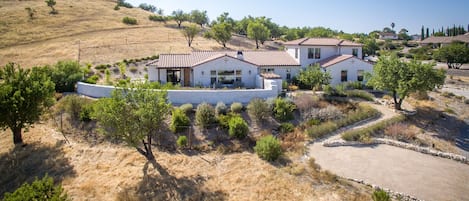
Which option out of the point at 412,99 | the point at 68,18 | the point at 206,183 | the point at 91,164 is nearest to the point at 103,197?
the point at 91,164

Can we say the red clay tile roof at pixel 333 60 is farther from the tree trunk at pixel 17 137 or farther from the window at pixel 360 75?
the tree trunk at pixel 17 137

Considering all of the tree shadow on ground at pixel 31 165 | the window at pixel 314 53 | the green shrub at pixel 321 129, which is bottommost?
the tree shadow on ground at pixel 31 165

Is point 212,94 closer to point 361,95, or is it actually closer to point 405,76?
point 361,95

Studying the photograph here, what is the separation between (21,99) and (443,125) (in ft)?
106

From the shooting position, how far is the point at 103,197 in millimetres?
15852

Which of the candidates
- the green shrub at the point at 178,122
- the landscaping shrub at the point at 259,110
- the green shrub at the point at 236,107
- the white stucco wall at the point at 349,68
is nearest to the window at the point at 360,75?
the white stucco wall at the point at 349,68

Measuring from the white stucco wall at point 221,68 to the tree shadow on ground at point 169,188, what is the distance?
15585 millimetres

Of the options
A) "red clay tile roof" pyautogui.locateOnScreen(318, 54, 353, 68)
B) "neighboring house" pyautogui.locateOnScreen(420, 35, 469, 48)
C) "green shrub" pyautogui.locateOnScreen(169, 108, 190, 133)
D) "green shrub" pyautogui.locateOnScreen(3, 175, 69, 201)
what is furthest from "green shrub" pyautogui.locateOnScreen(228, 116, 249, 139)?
"neighboring house" pyautogui.locateOnScreen(420, 35, 469, 48)

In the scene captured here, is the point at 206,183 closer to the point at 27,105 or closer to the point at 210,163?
the point at 210,163

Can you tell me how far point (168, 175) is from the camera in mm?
17625

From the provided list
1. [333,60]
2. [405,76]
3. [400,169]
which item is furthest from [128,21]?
[400,169]

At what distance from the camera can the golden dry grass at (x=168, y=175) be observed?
1566 cm

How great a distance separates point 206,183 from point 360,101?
18.9 meters

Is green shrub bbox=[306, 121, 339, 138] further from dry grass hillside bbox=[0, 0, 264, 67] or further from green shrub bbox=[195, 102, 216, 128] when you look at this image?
dry grass hillside bbox=[0, 0, 264, 67]
